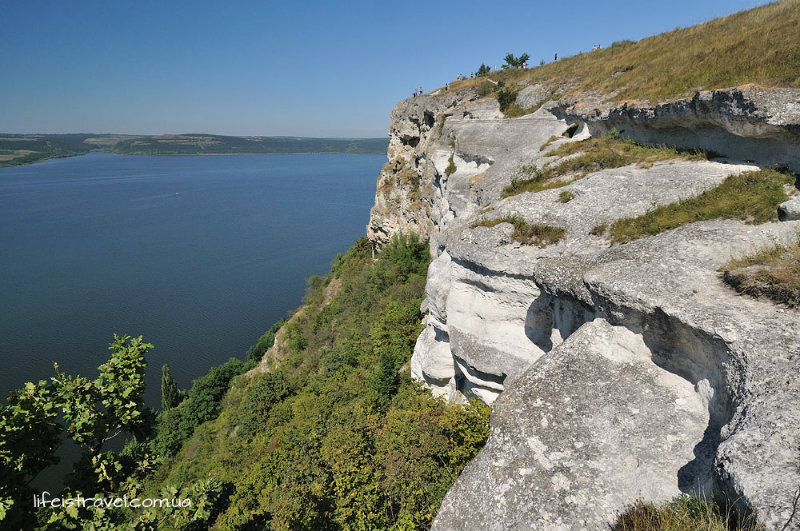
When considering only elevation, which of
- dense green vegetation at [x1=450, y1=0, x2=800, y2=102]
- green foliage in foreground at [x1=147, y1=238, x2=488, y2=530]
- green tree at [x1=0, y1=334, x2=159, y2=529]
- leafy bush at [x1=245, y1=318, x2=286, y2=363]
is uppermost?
dense green vegetation at [x1=450, y1=0, x2=800, y2=102]

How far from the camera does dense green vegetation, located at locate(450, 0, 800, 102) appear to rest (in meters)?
9.91

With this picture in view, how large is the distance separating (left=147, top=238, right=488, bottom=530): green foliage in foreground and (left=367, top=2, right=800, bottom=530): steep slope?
8.47 ft

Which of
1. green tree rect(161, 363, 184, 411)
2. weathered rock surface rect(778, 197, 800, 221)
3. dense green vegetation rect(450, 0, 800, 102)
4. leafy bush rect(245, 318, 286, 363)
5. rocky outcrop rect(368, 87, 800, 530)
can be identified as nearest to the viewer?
rocky outcrop rect(368, 87, 800, 530)

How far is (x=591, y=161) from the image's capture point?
12461 millimetres

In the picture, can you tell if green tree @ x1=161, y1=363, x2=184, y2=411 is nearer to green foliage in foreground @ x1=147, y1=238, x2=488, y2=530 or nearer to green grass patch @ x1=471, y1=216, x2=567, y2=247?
green foliage in foreground @ x1=147, y1=238, x2=488, y2=530

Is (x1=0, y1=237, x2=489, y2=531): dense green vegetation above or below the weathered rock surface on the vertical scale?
below

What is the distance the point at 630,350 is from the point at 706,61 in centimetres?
1121

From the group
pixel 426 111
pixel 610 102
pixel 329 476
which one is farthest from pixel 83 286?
pixel 610 102

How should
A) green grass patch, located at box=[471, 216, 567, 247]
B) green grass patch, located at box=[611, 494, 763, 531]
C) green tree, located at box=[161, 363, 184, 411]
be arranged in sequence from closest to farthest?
green grass patch, located at box=[611, 494, 763, 531] < green grass patch, located at box=[471, 216, 567, 247] < green tree, located at box=[161, 363, 184, 411]

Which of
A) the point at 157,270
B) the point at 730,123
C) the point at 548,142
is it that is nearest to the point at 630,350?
the point at 730,123

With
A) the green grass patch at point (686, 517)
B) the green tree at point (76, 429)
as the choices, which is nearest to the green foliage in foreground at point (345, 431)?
the green tree at point (76, 429)

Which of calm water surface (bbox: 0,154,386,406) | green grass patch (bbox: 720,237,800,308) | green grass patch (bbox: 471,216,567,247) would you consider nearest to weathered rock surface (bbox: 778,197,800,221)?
green grass patch (bbox: 720,237,800,308)

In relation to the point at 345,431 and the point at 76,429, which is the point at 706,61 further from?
the point at 76,429

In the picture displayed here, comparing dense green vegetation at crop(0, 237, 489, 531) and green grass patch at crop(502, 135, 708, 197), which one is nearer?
dense green vegetation at crop(0, 237, 489, 531)
